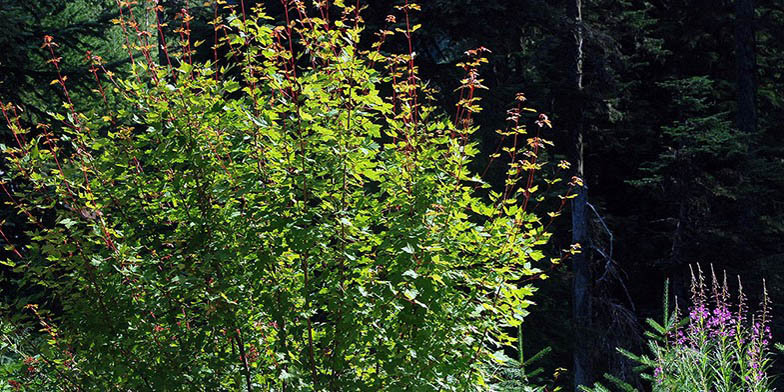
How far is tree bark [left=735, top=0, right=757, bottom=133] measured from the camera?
50.5ft

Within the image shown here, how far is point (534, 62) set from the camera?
13.0 metres

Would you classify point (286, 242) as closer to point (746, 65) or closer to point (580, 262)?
point (580, 262)

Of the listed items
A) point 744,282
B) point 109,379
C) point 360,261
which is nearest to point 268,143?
point 360,261

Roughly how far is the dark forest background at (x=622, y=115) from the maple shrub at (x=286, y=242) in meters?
8.07

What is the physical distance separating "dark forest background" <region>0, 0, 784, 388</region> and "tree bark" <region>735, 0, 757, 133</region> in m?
0.03

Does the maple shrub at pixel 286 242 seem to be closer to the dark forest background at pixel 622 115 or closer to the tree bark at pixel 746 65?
the dark forest background at pixel 622 115

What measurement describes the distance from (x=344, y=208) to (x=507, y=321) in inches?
34.1

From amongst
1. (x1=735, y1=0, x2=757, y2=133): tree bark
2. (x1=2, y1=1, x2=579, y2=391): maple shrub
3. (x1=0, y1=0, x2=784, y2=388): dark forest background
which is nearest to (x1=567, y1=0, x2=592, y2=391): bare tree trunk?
(x1=0, y1=0, x2=784, y2=388): dark forest background

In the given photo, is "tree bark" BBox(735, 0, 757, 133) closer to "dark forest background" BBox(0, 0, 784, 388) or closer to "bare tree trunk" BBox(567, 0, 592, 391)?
"dark forest background" BBox(0, 0, 784, 388)

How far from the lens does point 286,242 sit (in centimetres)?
359

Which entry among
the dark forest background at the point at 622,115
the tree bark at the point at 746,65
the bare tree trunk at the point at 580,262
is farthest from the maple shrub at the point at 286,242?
the tree bark at the point at 746,65

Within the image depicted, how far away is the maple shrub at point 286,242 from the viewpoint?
3551 millimetres

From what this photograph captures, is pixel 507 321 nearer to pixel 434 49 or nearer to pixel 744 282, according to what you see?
pixel 434 49

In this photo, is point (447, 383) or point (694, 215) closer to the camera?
point (447, 383)
